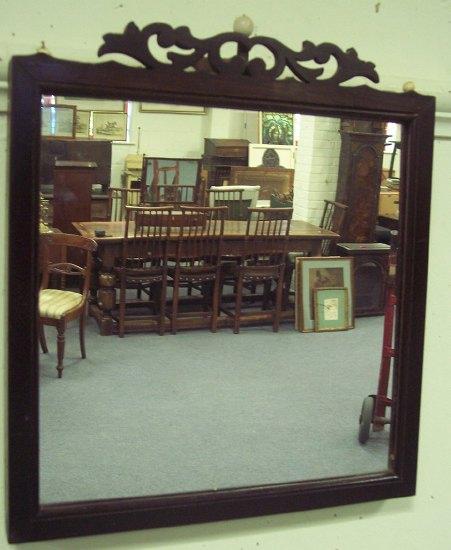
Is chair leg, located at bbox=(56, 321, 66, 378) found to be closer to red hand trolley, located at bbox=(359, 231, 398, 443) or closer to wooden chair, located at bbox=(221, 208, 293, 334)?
wooden chair, located at bbox=(221, 208, 293, 334)

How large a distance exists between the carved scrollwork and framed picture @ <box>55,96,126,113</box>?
0.19 ft

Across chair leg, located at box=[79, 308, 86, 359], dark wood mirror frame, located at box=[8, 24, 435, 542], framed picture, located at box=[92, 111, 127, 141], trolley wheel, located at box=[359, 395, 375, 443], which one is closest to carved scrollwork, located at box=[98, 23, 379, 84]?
dark wood mirror frame, located at box=[8, 24, 435, 542]

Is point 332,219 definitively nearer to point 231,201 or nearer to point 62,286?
point 231,201

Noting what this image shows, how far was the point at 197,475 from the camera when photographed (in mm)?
900

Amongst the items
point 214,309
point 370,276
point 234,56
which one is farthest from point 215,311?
point 234,56

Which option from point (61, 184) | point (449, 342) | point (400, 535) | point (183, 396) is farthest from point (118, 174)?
point (400, 535)

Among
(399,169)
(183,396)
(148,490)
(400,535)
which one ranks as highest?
(399,169)

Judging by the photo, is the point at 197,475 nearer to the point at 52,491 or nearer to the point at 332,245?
the point at 52,491

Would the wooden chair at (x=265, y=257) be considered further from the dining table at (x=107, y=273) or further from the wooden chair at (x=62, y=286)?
the wooden chair at (x=62, y=286)

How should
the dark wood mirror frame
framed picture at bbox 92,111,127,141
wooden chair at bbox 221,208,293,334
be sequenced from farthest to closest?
wooden chair at bbox 221,208,293,334 < framed picture at bbox 92,111,127,141 < the dark wood mirror frame

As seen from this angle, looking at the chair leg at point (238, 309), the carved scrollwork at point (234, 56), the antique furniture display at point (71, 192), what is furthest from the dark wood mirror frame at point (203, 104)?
the chair leg at point (238, 309)

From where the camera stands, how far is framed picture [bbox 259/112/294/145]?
93 cm

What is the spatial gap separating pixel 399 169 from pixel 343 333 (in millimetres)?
241

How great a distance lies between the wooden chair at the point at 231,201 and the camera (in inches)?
37.7
